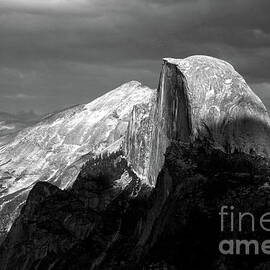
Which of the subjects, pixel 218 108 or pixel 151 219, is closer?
pixel 151 219

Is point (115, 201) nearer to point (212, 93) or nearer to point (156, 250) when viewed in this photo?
point (212, 93)

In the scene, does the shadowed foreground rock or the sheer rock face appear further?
the sheer rock face

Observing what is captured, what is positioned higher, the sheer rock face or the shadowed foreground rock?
the sheer rock face

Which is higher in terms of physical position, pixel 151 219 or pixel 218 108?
pixel 218 108

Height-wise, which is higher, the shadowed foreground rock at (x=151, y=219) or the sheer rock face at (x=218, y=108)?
the sheer rock face at (x=218, y=108)

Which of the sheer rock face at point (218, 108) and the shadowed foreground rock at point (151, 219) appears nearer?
the shadowed foreground rock at point (151, 219)
